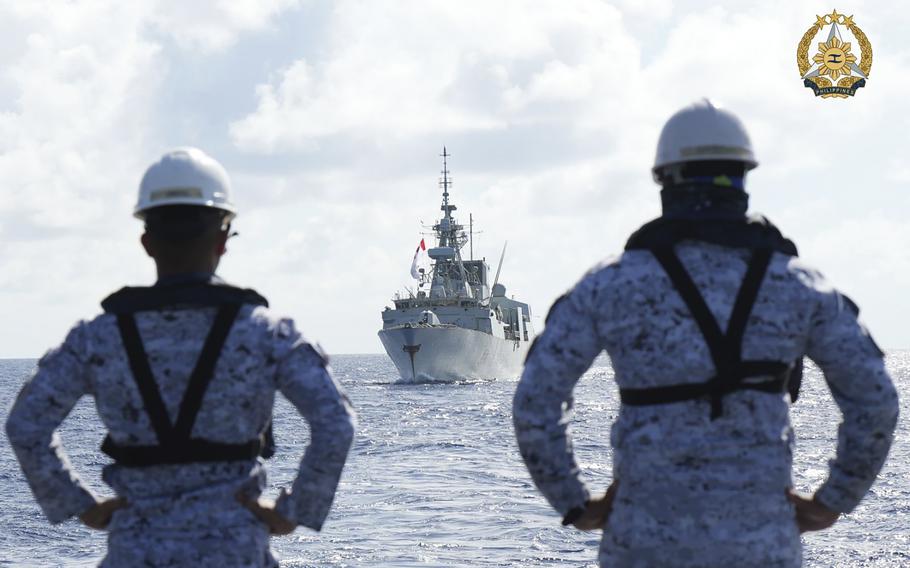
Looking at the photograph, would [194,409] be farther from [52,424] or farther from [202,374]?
[52,424]

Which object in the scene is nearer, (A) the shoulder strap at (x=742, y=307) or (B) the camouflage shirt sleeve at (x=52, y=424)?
(A) the shoulder strap at (x=742, y=307)

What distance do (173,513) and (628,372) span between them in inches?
50.2

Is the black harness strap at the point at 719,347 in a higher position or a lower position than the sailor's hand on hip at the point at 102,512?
higher

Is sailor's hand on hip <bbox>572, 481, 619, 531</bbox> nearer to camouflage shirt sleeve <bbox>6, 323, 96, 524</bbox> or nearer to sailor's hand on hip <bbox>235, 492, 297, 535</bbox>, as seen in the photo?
sailor's hand on hip <bbox>235, 492, 297, 535</bbox>

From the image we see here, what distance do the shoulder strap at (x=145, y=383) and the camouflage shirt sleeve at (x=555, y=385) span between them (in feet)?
3.08

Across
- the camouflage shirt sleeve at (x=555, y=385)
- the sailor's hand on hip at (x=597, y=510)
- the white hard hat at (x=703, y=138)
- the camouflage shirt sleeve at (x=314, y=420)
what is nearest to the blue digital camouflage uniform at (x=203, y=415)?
the camouflage shirt sleeve at (x=314, y=420)

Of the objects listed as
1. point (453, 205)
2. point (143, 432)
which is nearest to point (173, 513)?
point (143, 432)

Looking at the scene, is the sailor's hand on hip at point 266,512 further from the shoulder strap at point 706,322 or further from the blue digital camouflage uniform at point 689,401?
the shoulder strap at point 706,322

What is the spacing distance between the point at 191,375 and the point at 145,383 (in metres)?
0.13

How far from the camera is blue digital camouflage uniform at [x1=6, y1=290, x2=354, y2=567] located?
118 inches

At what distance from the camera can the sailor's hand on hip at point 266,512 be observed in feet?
10.0

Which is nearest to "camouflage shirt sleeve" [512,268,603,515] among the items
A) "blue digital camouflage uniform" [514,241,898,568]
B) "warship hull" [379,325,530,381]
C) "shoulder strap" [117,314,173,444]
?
"blue digital camouflage uniform" [514,241,898,568]

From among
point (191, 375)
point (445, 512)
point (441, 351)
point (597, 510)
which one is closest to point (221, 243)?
point (191, 375)

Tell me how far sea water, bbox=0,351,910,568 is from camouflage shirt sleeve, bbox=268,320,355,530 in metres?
1.09
